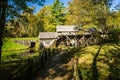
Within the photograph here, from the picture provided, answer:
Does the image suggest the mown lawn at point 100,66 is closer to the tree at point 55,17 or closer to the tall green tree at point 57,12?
the tree at point 55,17

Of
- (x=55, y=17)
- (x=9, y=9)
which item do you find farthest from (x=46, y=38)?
(x=9, y=9)

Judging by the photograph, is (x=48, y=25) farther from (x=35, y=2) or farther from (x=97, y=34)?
(x=35, y=2)

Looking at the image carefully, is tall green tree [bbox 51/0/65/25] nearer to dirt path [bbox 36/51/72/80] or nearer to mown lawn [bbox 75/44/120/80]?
mown lawn [bbox 75/44/120/80]

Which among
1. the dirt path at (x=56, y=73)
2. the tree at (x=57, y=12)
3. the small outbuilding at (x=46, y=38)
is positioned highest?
the tree at (x=57, y=12)

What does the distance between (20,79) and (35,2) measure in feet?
31.4

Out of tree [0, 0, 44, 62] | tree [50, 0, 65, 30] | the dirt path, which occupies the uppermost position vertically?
tree [50, 0, 65, 30]

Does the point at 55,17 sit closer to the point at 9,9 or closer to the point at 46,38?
the point at 46,38

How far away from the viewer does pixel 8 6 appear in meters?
18.9

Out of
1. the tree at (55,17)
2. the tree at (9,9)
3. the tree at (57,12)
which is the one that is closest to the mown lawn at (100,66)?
the tree at (9,9)

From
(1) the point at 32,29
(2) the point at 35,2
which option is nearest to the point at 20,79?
(2) the point at 35,2

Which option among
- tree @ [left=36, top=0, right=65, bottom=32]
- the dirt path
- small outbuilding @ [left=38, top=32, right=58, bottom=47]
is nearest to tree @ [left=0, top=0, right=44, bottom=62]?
the dirt path

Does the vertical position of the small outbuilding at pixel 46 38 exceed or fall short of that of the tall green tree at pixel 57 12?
it falls short

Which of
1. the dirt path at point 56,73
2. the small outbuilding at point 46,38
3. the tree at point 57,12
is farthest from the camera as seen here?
the tree at point 57,12

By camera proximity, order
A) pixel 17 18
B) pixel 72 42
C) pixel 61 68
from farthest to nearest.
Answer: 1. pixel 72 42
2. pixel 17 18
3. pixel 61 68
